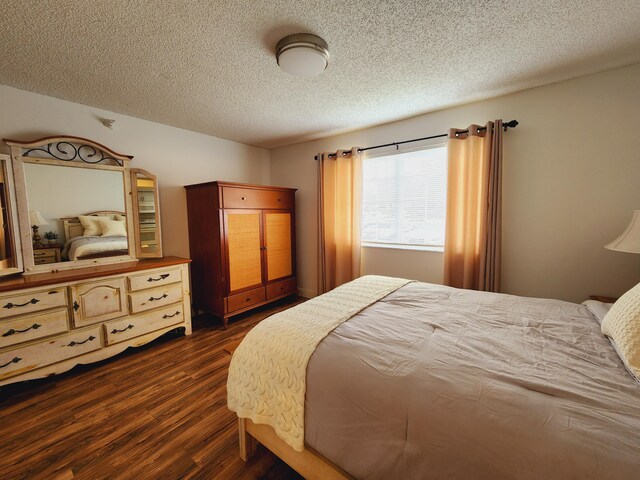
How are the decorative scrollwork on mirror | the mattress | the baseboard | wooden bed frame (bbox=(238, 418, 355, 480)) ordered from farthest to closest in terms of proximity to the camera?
the baseboard
the decorative scrollwork on mirror
wooden bed frame (bbox=(238, 418, 355, 480))
the mattress

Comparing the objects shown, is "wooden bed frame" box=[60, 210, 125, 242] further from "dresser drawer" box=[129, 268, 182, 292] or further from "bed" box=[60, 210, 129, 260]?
"dresser drawer" box=[129, 268, 182, 292]

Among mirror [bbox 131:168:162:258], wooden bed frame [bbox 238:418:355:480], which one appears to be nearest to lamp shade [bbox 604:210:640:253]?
wooden bed frame [bbox 238:418:355:480]

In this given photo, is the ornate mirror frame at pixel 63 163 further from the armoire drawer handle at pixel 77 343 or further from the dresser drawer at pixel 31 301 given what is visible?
the armoire drawer handle at pixel 77 343

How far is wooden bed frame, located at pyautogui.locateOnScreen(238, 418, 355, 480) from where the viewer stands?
106cm

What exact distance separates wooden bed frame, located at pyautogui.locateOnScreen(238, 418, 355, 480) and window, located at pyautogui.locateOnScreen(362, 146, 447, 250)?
2399 millimetres

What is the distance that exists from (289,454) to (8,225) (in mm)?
2727

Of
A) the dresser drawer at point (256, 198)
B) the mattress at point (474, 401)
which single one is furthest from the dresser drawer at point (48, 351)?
the mattress at point (474, 401)

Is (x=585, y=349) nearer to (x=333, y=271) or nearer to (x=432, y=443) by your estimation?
(x=432, y=443)

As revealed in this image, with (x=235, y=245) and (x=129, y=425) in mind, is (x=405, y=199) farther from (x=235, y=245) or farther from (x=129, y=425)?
(x=129, y=425)

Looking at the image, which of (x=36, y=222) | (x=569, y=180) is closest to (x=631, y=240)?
(x=569, y=180)

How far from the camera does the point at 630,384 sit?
88 cm

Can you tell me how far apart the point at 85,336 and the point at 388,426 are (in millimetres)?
2500

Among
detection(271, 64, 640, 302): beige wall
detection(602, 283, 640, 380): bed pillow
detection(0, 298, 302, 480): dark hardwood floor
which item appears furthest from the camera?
detection(271, 64, 640, 302): beige wall

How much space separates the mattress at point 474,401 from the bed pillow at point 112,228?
258cm
